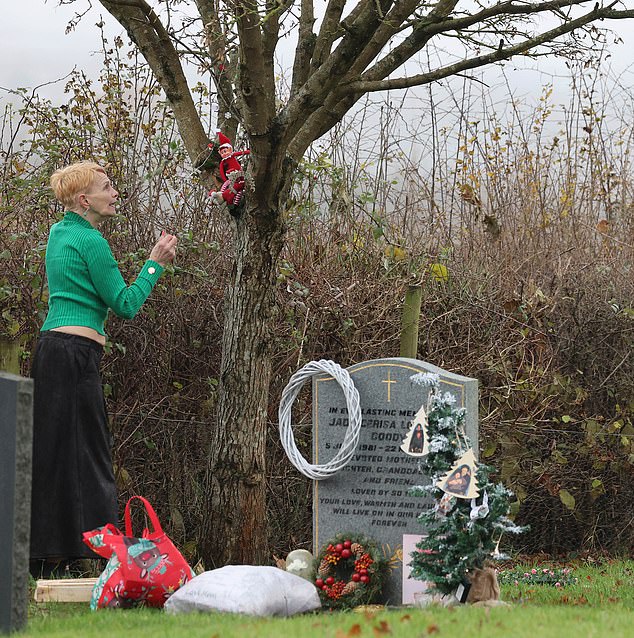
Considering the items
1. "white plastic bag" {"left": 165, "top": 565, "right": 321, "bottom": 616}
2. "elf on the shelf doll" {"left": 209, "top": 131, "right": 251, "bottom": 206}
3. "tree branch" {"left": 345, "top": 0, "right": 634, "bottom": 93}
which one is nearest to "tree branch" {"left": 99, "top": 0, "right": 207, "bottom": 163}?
"elf on the shelf doll" {"left": 209, "top": 131, "right": 251, "bottom": 206}

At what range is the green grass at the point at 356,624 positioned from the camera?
14.0 ft

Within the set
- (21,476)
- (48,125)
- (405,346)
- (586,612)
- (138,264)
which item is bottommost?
(586,612)

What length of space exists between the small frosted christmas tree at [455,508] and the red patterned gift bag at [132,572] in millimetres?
1370

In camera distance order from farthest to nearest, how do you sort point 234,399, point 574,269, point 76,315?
1. point 574,269
2. point 234,399
3. point 76,315

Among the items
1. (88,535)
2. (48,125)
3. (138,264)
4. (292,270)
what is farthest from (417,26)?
(88,535)

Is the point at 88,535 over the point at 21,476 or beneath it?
beneath

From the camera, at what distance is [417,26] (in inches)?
279

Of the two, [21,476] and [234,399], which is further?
[234,399]

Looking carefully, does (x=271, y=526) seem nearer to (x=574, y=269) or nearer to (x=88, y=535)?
(x=88, y=535)

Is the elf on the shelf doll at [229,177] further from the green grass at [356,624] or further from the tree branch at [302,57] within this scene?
the green grass at [356,624]

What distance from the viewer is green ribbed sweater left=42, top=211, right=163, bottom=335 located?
20.3ft

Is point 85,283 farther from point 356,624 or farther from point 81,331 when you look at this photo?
point 356,624

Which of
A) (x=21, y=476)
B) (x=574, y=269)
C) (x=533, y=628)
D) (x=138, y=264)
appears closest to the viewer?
(x=533, y=628)

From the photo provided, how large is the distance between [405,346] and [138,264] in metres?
2.11
